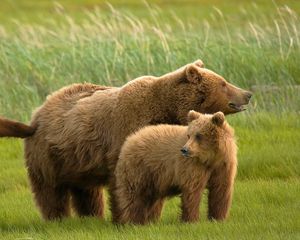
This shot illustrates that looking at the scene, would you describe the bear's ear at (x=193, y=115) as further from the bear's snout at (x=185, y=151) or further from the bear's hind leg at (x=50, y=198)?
the bear's hind leg at (x=50, y=198)

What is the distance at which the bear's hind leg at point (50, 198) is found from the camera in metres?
9.01

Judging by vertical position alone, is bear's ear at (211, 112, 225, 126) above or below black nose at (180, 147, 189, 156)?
above

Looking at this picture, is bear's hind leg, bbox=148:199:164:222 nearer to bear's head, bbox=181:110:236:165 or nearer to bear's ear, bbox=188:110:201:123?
bear's head, bbox=181:110:236:165

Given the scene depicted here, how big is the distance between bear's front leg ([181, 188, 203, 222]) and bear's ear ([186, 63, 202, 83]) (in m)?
1.17

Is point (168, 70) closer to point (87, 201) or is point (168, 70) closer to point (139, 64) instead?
point (139, 64)

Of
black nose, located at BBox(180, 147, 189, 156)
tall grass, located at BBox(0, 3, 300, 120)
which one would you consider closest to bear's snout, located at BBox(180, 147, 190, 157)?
black nose, located at BBox(180, 147, 189, 156)

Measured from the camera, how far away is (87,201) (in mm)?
9219

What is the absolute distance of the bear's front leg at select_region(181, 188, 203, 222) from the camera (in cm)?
771

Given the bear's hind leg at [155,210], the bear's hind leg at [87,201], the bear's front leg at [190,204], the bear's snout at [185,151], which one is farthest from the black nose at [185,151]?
the bear's hind leg at [87,201]

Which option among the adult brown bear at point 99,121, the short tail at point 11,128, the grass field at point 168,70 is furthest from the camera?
the grass field at point 168,70

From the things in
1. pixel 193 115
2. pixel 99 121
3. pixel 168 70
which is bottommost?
pixel 168 70

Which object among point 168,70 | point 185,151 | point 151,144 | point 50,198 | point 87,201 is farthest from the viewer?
point 168,70

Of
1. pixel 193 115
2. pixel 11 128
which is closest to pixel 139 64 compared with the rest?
pixel 11 128

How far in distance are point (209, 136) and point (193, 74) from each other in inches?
33.5
